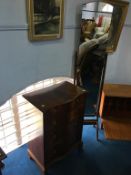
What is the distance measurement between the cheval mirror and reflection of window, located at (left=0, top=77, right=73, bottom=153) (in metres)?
0.42

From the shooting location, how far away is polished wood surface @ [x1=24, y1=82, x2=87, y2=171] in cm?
173

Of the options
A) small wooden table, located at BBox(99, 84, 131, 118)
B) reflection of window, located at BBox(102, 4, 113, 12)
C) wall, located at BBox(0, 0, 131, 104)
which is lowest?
small wooden table, located at BBox(99, 84, 131, 118)

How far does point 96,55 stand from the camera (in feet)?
7.34

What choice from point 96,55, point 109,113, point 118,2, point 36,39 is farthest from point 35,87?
point 118,2

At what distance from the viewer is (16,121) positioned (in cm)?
224

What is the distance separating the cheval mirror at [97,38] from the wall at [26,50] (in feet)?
0.33

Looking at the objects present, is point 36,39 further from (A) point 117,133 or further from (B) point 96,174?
(B) point 96,174

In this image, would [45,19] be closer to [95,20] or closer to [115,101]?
[95,20]

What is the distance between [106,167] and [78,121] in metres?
0.68

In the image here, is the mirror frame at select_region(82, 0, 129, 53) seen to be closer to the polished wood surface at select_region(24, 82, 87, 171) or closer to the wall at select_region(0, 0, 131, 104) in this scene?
the wall at select_region(0, 0, 131, 104)

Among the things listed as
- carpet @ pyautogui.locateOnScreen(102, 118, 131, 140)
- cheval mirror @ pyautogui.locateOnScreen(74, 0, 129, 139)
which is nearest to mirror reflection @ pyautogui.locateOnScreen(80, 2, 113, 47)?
cheval mirror @ pyautogui.locateOnScreen(74, 0, 129, 139)

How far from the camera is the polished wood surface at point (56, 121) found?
1.73 metres

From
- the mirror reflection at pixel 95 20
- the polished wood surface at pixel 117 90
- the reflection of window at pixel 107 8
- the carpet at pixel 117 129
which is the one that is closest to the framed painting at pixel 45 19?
the mirror reflection at pixel 95 20

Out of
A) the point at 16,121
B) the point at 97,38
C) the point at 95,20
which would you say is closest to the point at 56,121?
the point at 16,121
